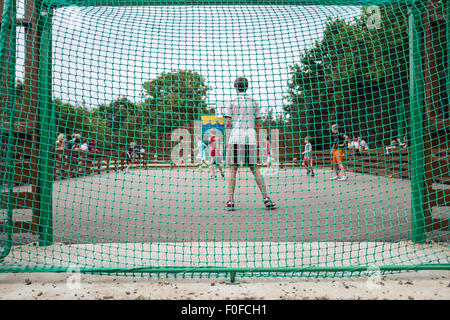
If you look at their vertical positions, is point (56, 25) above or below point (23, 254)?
above

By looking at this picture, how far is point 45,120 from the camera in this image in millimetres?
2871

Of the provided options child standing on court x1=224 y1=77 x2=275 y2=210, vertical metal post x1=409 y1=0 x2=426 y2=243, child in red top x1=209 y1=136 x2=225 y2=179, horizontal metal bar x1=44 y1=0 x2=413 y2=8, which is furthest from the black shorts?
child in red top x1=209 y1=136 x2=225 y2=179

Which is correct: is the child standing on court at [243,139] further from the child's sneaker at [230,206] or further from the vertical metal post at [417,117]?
the vertical metal post at [417,117]

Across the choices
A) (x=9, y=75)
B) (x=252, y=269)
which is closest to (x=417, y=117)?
(x=252, y=269)

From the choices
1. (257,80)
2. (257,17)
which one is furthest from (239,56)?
(257,17)

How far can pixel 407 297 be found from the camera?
73.5 inches

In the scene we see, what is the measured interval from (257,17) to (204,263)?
7.83ft

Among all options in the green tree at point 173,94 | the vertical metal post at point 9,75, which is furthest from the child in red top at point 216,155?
the vertical metal post at point 9,75

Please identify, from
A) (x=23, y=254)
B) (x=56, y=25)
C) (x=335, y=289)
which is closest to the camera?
(x=335, y=289)

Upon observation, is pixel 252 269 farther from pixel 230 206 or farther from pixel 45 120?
pixel 230 206

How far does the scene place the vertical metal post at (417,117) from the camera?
283 cm

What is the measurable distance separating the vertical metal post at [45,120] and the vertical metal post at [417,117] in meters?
3.19

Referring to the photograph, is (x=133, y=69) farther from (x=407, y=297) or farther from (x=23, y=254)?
(x=407, y=297)

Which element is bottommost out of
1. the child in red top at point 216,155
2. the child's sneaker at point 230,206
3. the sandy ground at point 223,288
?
the sandy ground at point 223,288
